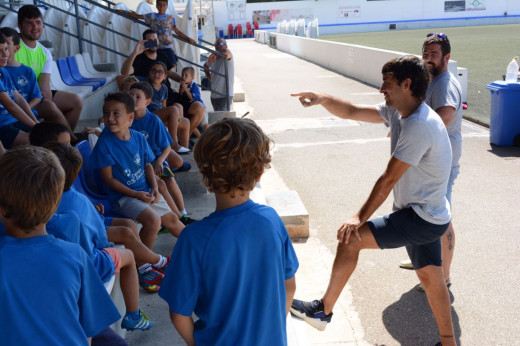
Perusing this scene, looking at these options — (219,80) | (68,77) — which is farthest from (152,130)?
(219,80)

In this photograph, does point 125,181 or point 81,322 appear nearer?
point 81,322

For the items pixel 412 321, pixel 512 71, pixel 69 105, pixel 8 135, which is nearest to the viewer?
pixel 412 321

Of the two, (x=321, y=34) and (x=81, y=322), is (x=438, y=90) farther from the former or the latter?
(x=321, y=34)

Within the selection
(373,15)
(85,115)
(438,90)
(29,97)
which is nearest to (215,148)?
(438,90)

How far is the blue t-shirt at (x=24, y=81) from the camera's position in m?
4.88

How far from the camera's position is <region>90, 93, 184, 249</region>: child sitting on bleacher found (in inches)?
151

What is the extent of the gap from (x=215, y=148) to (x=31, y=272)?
0.74 m

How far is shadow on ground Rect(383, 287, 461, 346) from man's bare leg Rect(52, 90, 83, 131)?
12.2ft

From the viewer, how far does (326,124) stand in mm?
10852

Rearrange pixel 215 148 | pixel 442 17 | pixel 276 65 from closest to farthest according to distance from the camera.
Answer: pixel 215 148 → pixel 276 65 → pixel 442 17

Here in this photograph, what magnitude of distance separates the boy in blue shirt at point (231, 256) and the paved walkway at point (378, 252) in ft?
4.71

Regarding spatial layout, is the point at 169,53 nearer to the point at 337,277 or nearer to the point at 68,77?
the point at 68,77

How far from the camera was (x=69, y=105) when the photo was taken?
18.6 feet

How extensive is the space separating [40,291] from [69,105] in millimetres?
4189
